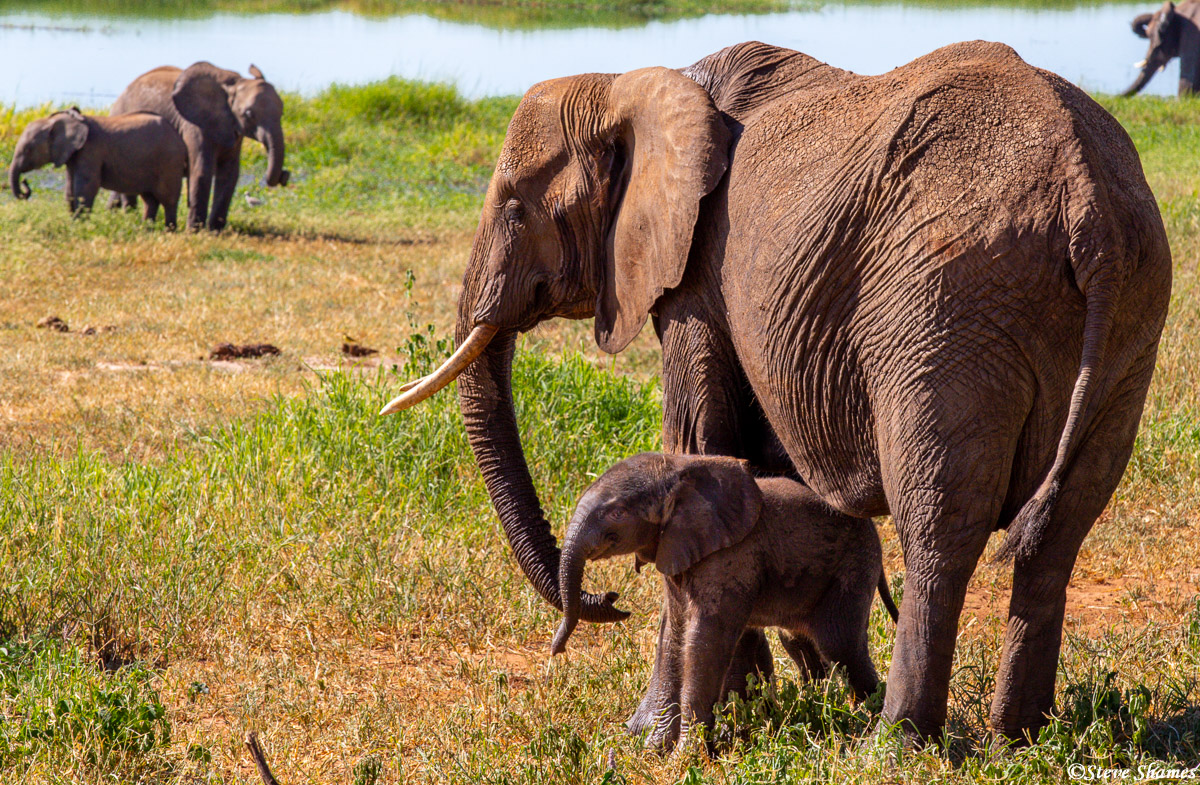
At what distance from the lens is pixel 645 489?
308 centimetres

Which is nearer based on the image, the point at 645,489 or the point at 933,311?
the point at 933,311

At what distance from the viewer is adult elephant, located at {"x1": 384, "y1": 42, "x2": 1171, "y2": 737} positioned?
2.49 m

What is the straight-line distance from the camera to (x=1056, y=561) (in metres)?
2.71

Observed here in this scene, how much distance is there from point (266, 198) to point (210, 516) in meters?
13.3

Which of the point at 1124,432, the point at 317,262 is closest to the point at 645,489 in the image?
the point at 1124,432

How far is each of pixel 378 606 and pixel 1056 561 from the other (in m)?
2.48

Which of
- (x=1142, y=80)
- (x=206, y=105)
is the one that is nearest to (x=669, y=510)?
(x=206, y=105)

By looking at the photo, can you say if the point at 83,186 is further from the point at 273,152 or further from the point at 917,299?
the point at 917,299

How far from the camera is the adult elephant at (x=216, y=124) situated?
47.9ft

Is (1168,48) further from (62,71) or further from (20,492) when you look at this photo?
(20,492)

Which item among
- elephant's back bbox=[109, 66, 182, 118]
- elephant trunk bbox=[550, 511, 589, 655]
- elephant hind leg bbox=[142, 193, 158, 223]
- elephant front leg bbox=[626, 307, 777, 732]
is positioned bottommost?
elephant hind leg bbox=[142, 193, 158, 223]

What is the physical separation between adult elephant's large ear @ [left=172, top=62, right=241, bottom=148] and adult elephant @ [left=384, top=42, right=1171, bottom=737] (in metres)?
12.6

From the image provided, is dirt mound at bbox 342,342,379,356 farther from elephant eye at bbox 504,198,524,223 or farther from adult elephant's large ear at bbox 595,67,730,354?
adult elephant's large ear at bbox 595,67,730,354

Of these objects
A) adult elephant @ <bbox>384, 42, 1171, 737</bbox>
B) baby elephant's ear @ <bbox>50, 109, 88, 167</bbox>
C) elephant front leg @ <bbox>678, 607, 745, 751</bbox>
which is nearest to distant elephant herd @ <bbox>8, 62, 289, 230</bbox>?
baby elephant's ear @ <bbox>50, 109, 88, 167</bbox>
